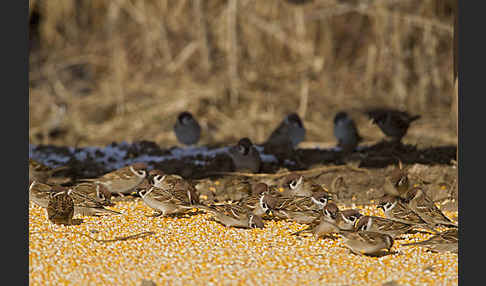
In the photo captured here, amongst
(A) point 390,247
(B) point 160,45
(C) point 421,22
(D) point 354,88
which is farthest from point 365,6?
(A) point 390,247

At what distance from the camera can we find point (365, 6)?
44.4 ft

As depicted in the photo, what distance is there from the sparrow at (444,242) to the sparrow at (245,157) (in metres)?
2.74

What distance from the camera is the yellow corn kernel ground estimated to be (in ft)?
14.8

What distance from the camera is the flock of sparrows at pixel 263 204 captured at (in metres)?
5.27

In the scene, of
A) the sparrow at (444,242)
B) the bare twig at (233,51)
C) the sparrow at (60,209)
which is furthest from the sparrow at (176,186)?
the bare twig at (233,51)

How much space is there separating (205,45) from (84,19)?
379 centimetres

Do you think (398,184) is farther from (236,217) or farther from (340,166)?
(236,217)

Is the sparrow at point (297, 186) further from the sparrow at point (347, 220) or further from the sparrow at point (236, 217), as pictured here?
the sparrow at point (347, 220)

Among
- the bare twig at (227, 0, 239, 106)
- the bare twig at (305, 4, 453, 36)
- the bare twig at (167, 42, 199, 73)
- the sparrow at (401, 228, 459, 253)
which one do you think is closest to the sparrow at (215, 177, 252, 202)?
the sparrow at (401, 228, 459, 253)

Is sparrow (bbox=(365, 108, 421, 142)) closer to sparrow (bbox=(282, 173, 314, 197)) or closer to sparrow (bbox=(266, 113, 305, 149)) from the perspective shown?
sparrow (bbox=(266, 113, 305, 149))

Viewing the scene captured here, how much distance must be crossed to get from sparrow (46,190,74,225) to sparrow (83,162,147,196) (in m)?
1.09

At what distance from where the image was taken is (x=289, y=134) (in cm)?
912

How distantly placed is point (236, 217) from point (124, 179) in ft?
5.23

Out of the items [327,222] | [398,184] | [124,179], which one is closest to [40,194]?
[124,179]
